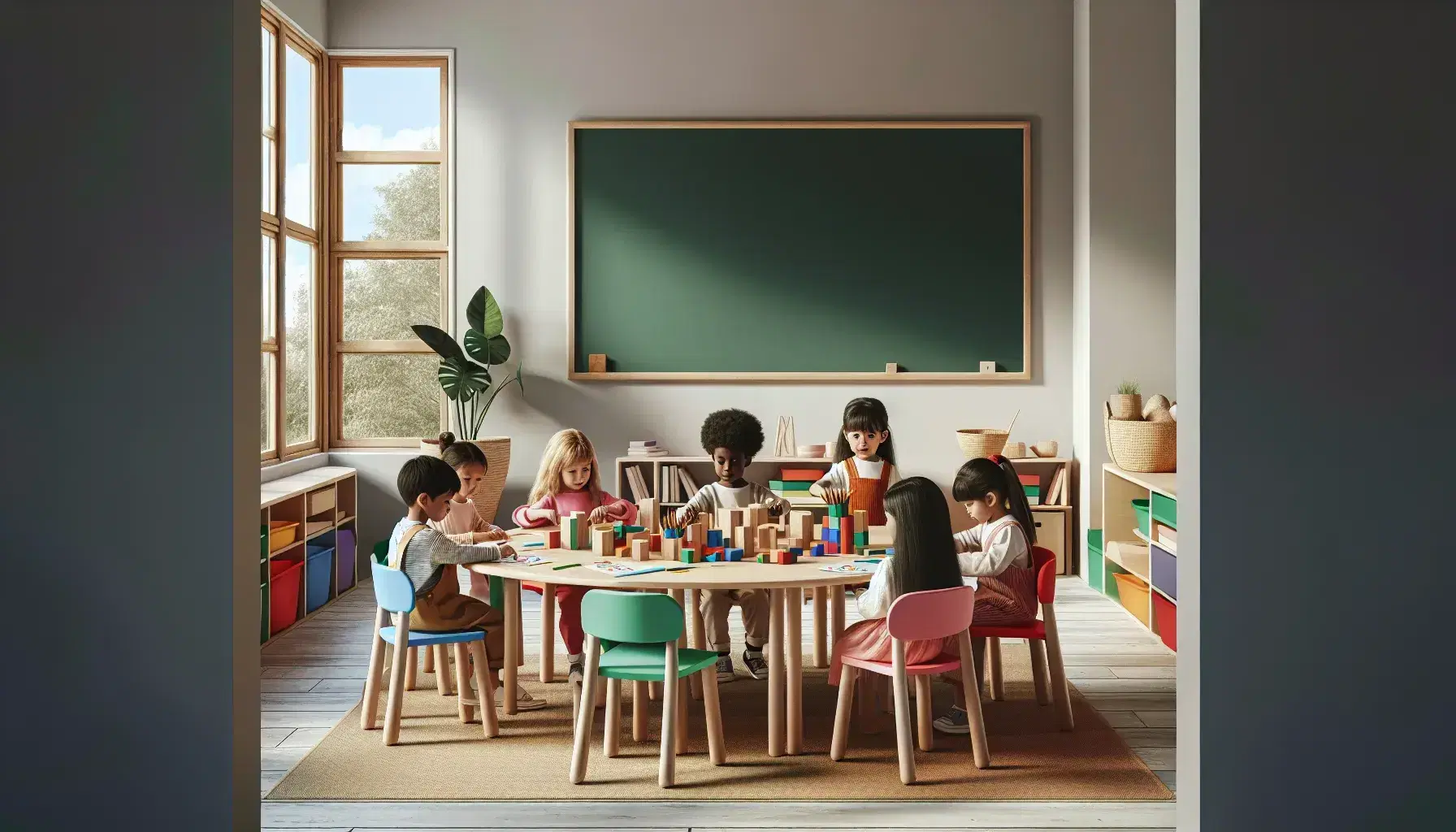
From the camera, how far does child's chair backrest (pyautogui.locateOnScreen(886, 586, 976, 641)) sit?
3.32 m

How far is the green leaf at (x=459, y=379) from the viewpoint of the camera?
6562 mm

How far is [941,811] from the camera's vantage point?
3201mm

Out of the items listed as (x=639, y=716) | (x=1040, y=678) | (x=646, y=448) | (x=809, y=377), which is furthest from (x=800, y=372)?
(x=639, y=716)

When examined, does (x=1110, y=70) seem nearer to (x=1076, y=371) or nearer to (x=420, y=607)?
(x=1076, y=371)

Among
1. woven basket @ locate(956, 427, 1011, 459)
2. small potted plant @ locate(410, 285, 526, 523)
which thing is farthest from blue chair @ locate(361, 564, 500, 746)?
woven basket @ locate(956, 427, 1011, 459)

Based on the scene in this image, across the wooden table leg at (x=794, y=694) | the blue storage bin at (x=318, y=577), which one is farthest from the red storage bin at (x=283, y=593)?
the wooden table leg at (x=794, y=694)

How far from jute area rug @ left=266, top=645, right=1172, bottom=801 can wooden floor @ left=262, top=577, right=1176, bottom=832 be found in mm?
66

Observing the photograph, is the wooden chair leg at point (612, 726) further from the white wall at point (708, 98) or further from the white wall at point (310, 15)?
the white wall at point (310, 15)

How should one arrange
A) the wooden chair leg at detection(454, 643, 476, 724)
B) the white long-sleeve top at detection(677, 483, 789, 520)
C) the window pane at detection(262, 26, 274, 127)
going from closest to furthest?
the wooden chair leg at detection(454, 643, 476, 724) → the white long-sleeve top at detection(677, 483, 789, 520) → the window pane at detection(262, 26, 274, 127)

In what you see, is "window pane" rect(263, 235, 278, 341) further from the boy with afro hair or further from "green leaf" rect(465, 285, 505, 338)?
the boy with afro hair

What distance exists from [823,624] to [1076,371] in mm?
2941

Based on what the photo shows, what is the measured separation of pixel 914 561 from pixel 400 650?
5.67 feet

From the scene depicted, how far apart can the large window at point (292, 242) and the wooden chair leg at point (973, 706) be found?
4.04 m
